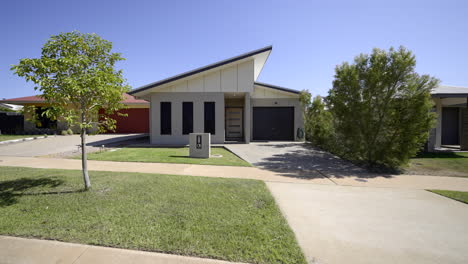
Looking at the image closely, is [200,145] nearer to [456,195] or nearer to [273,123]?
[456,195]

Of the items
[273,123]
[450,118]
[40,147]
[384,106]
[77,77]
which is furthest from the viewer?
[273,123]

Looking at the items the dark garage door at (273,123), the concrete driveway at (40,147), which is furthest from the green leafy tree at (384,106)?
the concrete driveway at (40,147)

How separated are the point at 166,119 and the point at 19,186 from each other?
30.7 feet

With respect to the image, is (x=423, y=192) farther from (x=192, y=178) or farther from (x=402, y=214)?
(x=192, y=178)

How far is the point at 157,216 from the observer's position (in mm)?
3428

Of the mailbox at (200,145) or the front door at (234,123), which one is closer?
the mailbox at (200,145)

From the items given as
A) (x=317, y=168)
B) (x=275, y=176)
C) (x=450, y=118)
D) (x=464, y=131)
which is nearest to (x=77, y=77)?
(x=275, y=176)

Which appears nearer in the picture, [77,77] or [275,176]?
[77,77]

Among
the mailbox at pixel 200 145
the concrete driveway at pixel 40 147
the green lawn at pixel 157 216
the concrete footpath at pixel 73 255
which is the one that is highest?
the mailbox at pixel 200 145

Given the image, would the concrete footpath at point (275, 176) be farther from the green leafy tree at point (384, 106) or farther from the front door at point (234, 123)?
the front door at point (234, 123)

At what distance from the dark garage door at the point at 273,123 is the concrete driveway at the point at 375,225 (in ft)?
38.9

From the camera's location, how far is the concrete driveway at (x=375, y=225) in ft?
8.56

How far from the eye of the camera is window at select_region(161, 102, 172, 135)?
13.9 meters

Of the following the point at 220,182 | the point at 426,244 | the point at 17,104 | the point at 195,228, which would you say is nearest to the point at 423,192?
the point at 426,244
